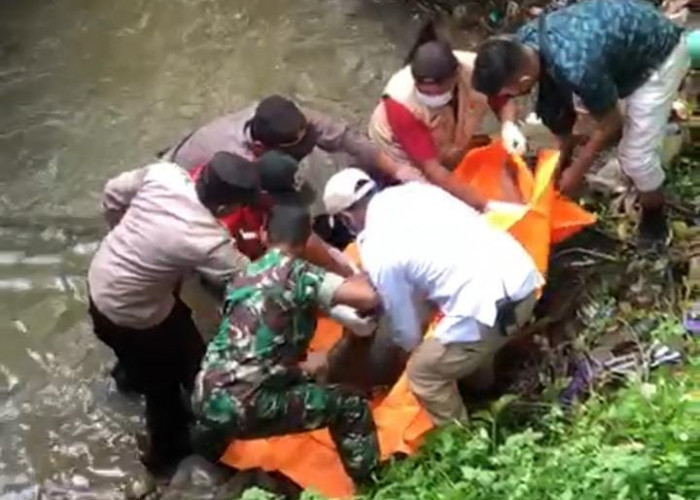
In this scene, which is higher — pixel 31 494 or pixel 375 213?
pixel 375 213

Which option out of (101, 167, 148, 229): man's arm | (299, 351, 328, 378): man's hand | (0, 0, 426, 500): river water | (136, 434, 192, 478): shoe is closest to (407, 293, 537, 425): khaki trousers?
(299, 351, 328, 378): man's hand

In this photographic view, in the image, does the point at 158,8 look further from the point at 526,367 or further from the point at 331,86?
the point at 526,367

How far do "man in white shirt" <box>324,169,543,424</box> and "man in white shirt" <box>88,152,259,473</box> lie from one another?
52 cm

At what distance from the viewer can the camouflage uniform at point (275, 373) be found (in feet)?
19.7

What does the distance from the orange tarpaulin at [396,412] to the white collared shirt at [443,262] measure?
0.45 metres

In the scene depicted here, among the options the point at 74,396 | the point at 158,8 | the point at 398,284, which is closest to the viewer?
the point at 398,284

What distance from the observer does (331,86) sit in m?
9.35

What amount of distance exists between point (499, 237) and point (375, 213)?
0.51 meters

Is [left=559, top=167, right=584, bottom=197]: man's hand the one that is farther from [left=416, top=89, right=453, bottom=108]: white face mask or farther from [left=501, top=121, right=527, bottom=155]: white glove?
[left=416, top=89, right=453, bottom=108]: white face mask

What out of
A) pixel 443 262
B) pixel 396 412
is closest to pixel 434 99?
pixel 443 262

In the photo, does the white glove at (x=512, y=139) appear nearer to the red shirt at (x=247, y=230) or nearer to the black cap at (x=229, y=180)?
the red shirt at (x=247, y=230)

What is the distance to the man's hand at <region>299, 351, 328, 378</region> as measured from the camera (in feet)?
21.9

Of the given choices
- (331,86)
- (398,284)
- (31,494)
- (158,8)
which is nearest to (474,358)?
(398,284)

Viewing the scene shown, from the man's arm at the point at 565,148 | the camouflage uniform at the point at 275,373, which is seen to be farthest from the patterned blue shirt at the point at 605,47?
the camouflage uniform at the point at 275,373
